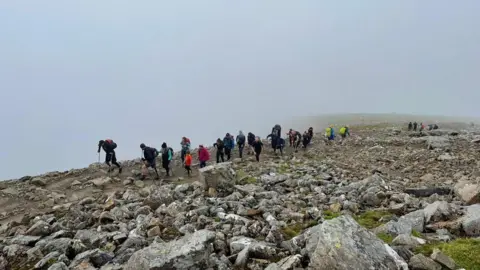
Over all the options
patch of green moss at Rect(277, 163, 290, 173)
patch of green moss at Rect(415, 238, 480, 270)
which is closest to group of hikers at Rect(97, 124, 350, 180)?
patch of green moss at Rect(277, 163, 290, 173)

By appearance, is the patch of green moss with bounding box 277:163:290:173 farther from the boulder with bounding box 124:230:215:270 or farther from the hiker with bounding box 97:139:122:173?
the boulder with bounding box 124:230:215:270

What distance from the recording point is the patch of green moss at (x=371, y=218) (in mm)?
10961

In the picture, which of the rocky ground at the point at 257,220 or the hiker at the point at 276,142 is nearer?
the rocky ground at the point at 257,220

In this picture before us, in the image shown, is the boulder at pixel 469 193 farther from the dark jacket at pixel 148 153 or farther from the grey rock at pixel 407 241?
the dark jacket at pixel 148 153

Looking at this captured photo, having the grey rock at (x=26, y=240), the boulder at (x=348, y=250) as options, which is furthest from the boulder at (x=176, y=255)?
the grey rock at (x=26, y=240)

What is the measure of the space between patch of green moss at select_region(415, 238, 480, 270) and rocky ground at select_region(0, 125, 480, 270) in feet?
0.09

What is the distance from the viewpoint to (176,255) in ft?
23.4

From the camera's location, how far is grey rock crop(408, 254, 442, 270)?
23.1 feet

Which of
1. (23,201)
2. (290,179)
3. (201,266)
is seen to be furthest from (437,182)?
(23,201)

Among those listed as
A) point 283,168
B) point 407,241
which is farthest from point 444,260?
point 283,168

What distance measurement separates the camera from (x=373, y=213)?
12086mm

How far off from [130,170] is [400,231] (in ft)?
65.4

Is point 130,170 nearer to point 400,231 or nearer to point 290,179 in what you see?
point 290,179

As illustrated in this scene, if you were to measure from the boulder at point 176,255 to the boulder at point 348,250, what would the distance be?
2177 millimetres
